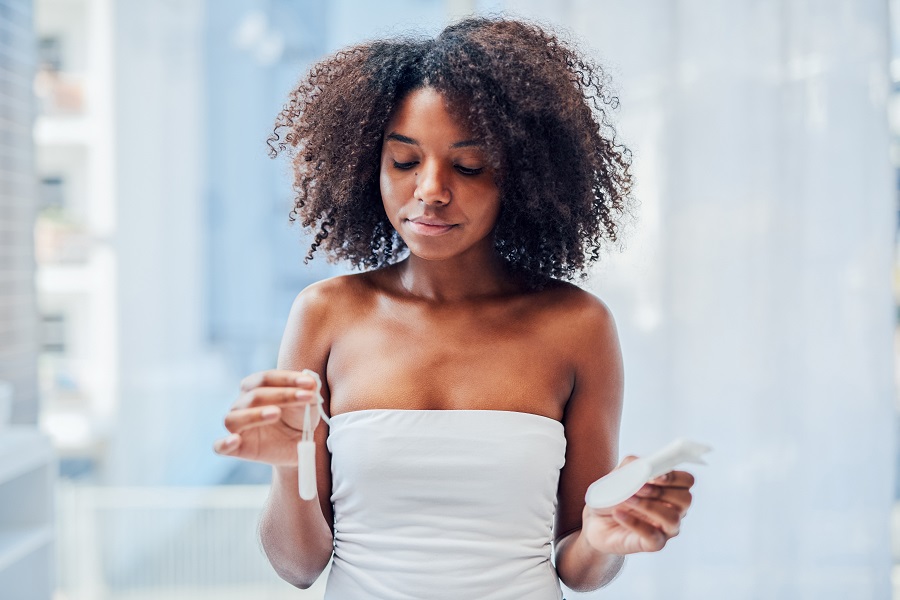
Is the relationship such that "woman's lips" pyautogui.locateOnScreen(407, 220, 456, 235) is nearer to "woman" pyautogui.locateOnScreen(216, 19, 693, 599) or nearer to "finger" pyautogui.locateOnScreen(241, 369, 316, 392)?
"woman" pyautogui.locateOnScreen(216, 19, 693, 599)

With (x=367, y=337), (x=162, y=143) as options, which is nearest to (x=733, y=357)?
(x=367, y=337)

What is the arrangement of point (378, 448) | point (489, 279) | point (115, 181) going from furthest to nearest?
point (115, 181), point (489, 279), point (378, 448)

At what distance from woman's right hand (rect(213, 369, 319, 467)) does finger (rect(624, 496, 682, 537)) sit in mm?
316

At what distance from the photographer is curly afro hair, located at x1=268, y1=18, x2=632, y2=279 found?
0.87 meters

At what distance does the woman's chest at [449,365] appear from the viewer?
92 centimetres

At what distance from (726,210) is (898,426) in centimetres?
62

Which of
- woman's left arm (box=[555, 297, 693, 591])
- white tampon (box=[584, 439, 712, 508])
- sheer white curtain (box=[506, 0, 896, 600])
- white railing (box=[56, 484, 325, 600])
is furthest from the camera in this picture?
white railing (box=[56, 484, 325, 600])

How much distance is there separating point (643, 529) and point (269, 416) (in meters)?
0.36

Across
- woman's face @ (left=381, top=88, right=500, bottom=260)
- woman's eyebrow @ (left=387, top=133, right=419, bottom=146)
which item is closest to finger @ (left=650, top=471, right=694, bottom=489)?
woman's face @ (left=381, top=88, right=500, bottom=260)

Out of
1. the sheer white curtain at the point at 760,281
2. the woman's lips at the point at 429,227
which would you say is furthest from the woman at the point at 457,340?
the sheer white curtain at the point at 760,281

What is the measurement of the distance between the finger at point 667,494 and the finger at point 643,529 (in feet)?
0.08

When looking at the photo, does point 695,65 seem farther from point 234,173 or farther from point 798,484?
point 234,173

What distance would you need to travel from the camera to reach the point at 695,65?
70.2 inches

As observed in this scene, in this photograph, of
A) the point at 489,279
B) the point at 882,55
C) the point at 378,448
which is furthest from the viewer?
the point at 882,55
